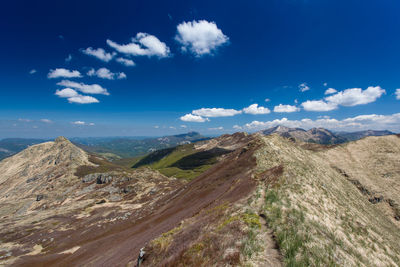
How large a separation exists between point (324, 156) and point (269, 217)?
91934mm

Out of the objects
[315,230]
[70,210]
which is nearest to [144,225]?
[315,230]

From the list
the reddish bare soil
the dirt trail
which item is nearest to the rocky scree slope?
the reddish bare soil

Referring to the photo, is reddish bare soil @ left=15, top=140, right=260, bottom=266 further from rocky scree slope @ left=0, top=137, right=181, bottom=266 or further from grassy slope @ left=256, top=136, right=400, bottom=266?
grassy slope @ left=256, top=136, right=400, bottom=266

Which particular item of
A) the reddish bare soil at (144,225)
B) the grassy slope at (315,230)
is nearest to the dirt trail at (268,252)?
the grassy slope at (315,230)

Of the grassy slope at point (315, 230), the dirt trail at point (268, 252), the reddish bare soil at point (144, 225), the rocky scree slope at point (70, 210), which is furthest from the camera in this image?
the rocky scree slope at point (70, 210)

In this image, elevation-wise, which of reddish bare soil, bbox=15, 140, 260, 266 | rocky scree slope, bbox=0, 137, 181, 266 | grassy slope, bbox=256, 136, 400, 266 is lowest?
rocky scree slope, bbox=0, 137, 181, 266

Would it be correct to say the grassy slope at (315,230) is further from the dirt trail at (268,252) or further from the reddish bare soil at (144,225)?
the reddish bare soil at (144,225)

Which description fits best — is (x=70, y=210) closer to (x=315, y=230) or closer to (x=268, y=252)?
(x=268, y=252)

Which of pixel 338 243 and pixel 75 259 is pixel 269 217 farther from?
pixel 75 259

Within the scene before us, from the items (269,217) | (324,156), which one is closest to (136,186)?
(324,156)

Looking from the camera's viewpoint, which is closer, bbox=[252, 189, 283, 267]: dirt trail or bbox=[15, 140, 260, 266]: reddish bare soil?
bbox=[252, 189, 283, 267]: dirt trail

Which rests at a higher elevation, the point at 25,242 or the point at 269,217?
the point at 269,217

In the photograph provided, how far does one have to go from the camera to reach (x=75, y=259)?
4328 centimetres

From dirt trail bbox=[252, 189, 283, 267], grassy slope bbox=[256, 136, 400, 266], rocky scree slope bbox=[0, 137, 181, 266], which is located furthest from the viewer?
rocky scree slope bbox=[0, 137, 181, 266]
